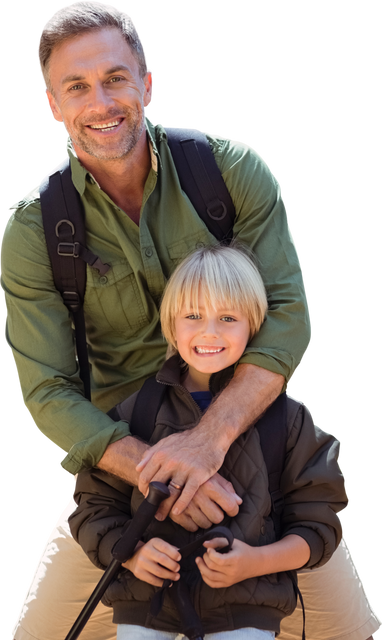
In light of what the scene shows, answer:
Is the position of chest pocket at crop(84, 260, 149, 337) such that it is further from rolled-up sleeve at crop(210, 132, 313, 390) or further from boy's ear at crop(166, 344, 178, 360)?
rolled-up sleeve at crop(210, 132, 313, 390)

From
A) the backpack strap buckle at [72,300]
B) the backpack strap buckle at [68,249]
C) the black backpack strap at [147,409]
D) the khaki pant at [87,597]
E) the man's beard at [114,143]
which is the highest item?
the man's beard at [114,143]

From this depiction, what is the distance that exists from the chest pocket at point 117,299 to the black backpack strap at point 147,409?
1.68 feet

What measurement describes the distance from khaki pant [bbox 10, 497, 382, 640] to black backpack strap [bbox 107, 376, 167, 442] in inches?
28.9

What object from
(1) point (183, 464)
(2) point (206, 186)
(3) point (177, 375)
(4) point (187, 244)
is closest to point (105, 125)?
(2) point (206, 186)

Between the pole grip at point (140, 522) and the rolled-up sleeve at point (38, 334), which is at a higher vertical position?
the rolled-up sleeve at point (38, 334)

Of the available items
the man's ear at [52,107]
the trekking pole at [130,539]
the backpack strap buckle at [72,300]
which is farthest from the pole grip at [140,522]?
the man's ear at [52,107]

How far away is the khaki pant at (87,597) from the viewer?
4148 mm

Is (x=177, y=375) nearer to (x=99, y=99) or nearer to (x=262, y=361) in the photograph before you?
(x=262, y=361)

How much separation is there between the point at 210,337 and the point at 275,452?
18.8 inches

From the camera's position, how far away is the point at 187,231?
3.98m

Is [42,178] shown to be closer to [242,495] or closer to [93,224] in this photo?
[93,224]

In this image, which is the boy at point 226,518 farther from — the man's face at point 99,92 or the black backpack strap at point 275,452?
the man's face at point 99,92

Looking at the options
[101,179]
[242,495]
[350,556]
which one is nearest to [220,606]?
[242,495]

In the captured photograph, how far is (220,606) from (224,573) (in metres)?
0.15
